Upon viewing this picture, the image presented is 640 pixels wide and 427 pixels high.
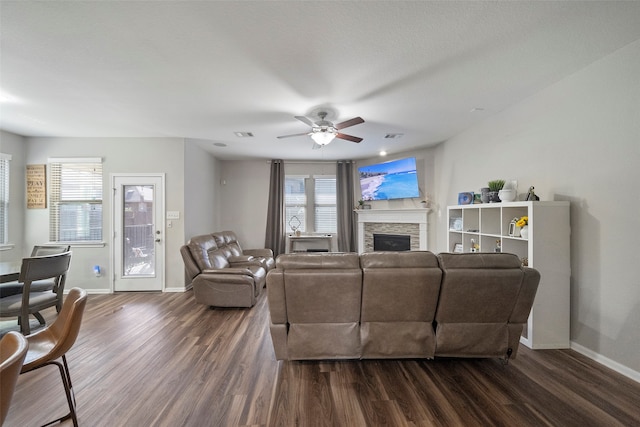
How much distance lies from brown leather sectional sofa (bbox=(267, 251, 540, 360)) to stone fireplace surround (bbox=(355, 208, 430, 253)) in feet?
10.0

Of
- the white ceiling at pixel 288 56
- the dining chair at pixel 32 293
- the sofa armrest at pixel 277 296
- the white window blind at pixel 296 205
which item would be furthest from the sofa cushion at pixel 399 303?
the white window blind at pixel 296 205

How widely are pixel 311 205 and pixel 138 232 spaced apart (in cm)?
370

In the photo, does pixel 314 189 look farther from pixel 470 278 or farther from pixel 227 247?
pixel 470 278

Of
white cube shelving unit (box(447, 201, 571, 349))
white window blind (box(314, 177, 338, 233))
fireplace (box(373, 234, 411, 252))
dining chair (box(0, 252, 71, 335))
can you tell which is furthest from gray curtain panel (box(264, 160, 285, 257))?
white cube shelving unit (box(447, 201, 571, 349))

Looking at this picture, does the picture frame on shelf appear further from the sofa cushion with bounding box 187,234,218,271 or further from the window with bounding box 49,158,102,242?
the window with bounding box 49,158,102,242

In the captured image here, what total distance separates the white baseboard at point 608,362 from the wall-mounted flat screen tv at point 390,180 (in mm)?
3273

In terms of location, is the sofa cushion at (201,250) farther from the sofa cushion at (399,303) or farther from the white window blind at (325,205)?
the white window blind at (325,205)

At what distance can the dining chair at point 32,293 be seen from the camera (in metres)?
2.51

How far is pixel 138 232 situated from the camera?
14.6 feet

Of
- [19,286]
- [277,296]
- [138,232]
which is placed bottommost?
[19,286]

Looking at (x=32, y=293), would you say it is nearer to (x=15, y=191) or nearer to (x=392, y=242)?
(x=15, y=191)

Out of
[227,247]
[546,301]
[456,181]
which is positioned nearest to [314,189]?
[227,247]

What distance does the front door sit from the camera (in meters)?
4.41

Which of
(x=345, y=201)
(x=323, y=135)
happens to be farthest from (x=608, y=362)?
(x=345, y=201)
